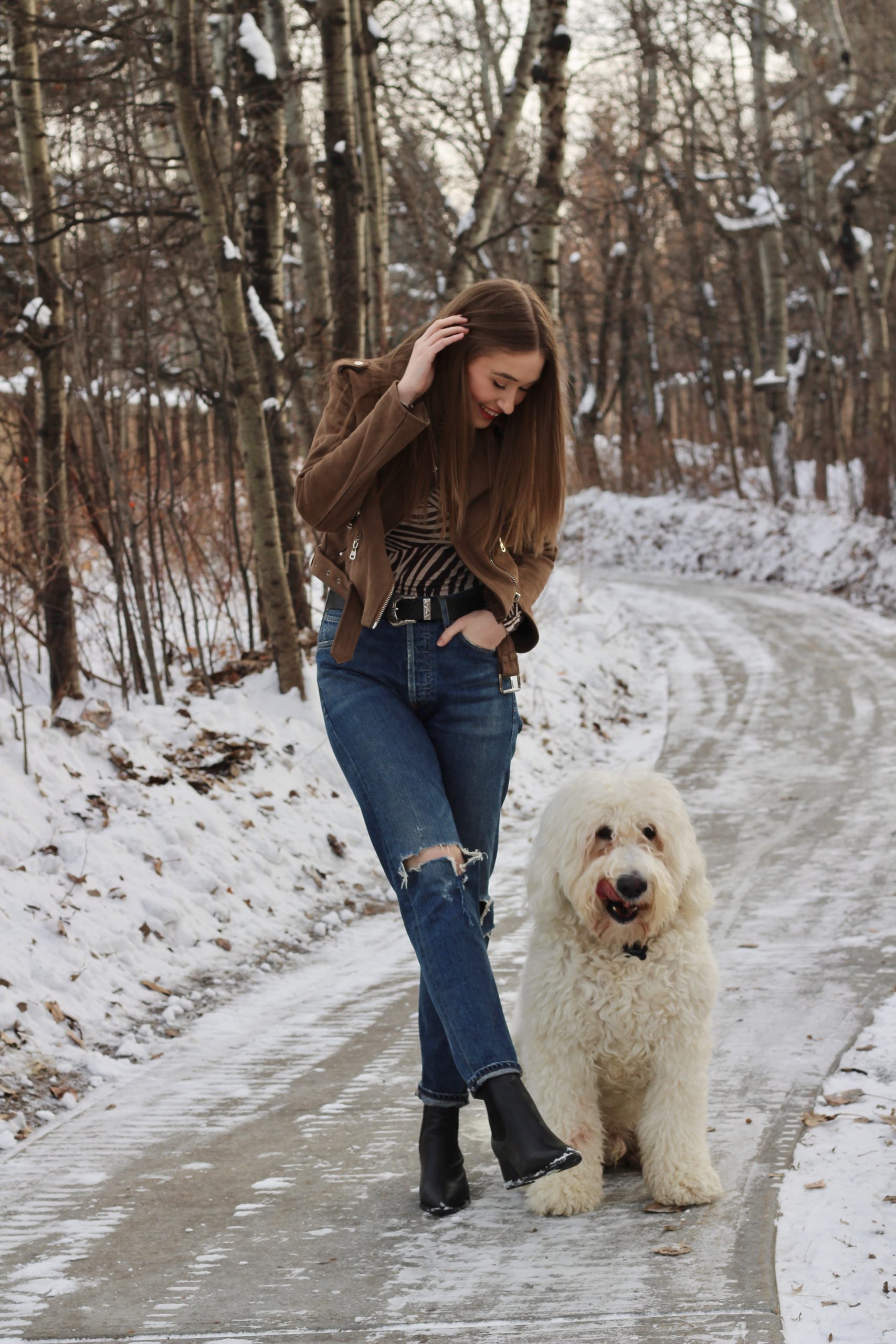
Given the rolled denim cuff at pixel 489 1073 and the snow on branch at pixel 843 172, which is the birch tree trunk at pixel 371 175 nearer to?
the snow on branch at pixel 843 172

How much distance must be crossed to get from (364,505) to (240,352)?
16.7 feet

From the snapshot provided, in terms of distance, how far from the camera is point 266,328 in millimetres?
9062

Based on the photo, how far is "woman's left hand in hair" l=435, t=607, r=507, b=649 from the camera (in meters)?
3.07

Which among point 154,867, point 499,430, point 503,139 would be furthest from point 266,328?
point 499,430

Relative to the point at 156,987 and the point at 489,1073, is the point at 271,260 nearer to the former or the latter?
the point at 156,987

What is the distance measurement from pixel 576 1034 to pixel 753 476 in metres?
21.5

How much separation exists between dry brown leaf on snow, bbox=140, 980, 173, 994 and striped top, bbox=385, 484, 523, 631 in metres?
2.71

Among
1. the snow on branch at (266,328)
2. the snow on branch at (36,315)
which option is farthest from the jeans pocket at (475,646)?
the snow on branch at (266,328)

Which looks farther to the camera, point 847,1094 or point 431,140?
point 431,140

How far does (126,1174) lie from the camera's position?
3.62m

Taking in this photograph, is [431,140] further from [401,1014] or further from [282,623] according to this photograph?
[401,1014]

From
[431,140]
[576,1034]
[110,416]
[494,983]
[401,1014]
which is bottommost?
[401,1014]

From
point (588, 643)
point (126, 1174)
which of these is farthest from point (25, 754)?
point (588, 643)

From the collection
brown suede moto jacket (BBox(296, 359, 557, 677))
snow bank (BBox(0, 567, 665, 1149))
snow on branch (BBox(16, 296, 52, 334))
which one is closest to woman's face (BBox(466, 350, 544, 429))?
brown suede moto jacket (BBox(296, 359, 557, 677))
